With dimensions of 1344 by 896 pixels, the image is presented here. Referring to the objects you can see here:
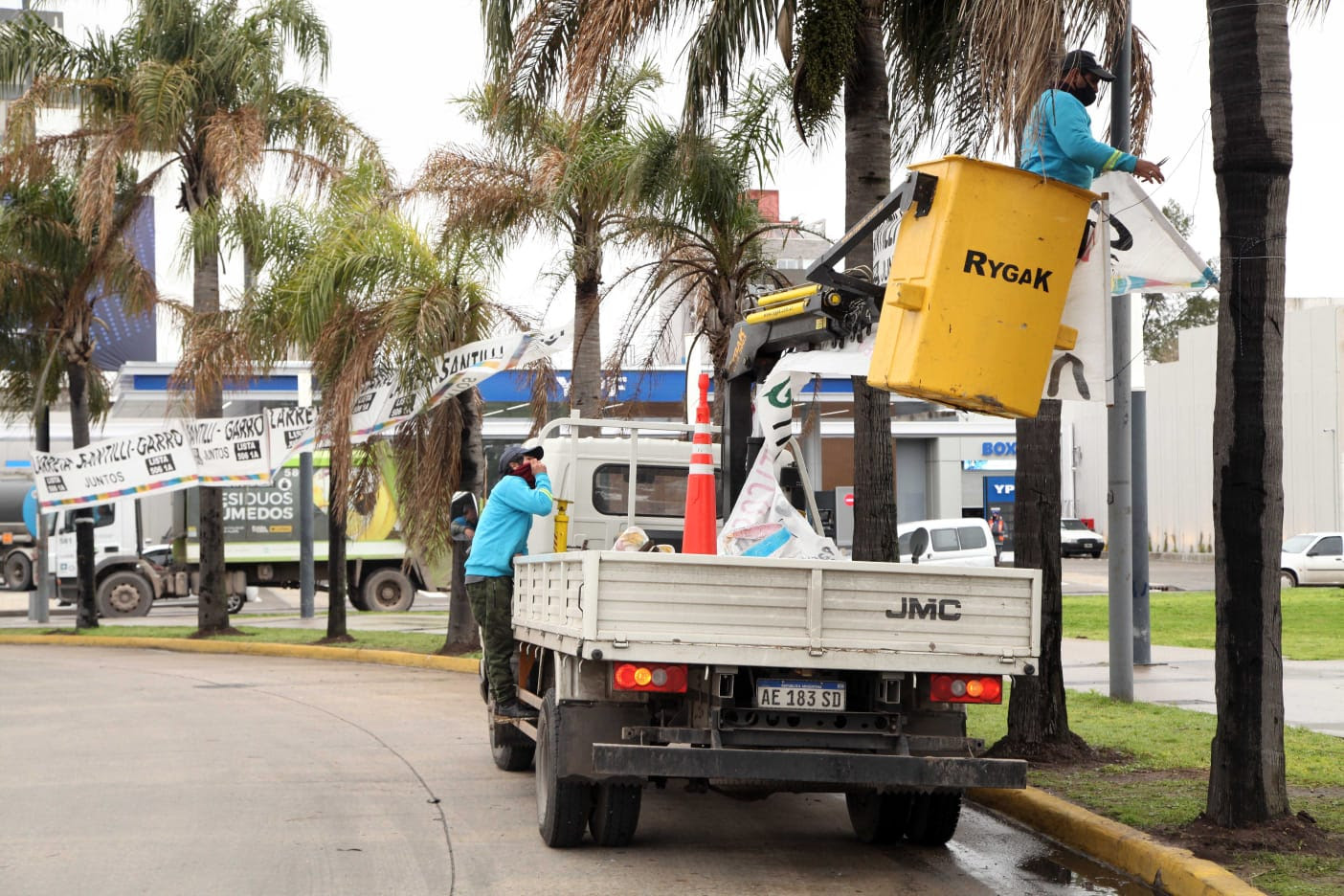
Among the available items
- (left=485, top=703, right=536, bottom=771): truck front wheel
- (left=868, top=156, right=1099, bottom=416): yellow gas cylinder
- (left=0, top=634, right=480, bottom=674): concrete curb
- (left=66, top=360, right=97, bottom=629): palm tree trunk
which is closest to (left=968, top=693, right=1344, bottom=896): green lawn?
(left=868, top=156, right=1099, bottom=416): yellow gas cylinder

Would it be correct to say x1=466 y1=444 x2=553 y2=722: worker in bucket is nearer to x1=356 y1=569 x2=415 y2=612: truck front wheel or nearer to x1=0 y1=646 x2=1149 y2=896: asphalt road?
x1=0 y1=646 x2=1149 y2=896: asphalt road

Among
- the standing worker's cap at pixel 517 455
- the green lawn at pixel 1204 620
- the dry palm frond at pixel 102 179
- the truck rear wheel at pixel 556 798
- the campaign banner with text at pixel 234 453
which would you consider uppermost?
the dry palm frond at pixel 102 179

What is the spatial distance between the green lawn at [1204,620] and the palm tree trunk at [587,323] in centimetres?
712

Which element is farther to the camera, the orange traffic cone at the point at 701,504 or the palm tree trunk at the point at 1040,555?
the palm tree trunk at the point at 1040,555

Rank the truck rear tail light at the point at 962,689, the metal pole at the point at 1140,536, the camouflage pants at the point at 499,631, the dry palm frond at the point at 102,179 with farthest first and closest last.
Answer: the dry palm frond at the point at 102,179 → the metal pole at the point at 1140,536 → the camouflage pants at the point at 499,631 → the truck rear tail light at the point at 962,689

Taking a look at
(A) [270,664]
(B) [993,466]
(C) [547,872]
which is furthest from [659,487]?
(B) [993,466]

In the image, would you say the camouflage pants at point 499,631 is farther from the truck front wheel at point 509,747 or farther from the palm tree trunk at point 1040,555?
the palm tree trunk at point 1040,555

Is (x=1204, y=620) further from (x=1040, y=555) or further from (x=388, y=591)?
(x=388, y=591)

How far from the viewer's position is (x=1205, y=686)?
14930mm

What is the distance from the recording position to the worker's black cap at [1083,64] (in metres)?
7.59

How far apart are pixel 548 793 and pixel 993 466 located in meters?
48.5

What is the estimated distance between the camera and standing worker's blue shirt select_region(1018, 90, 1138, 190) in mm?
7176

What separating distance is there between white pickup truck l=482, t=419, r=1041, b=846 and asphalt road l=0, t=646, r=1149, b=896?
0.40 m

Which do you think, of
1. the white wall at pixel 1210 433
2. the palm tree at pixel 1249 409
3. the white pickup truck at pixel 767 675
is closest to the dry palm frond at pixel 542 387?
the white pickup truck at pixel 767 675
